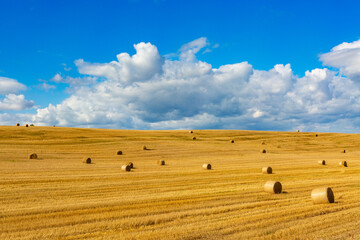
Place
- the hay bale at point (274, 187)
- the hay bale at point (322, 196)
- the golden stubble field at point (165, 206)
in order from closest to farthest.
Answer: the golden stubble field at point (165, 206), the hay bale at point (322, 196), the hay bale at point (274, 187)

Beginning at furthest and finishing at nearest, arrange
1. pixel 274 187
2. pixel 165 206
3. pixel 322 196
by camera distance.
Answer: pixel 274 187
pixel 322 196
pixel 165 206

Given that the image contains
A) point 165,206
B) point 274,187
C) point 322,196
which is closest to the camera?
point 165,206

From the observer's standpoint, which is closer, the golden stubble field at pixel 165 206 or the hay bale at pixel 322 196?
the golden stubble field at pixel 165 206

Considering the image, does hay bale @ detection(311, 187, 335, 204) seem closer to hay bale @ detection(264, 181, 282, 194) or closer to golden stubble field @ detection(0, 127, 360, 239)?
golden stubble field @ detection(0, 127, 360, 239)

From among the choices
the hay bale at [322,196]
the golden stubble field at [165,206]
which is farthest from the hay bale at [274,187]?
the hay bale at [322,196]

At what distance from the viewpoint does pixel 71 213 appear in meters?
10.6

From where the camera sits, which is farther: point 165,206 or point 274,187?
point 274,187

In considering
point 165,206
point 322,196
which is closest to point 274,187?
point 322,196

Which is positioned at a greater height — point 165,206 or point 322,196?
point 322,196

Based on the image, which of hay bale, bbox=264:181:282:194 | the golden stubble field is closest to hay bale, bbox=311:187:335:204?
the golden stubble field

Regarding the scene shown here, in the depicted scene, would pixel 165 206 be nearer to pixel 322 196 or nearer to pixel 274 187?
pixel 274 187

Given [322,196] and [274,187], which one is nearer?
[322,196]

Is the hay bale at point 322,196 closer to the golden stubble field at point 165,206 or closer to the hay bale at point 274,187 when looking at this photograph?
the golden stubble field at point 165,206

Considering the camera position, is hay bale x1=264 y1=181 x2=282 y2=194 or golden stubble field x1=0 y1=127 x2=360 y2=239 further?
hay bale x1=264 y1=181 x2=282 y2=194
